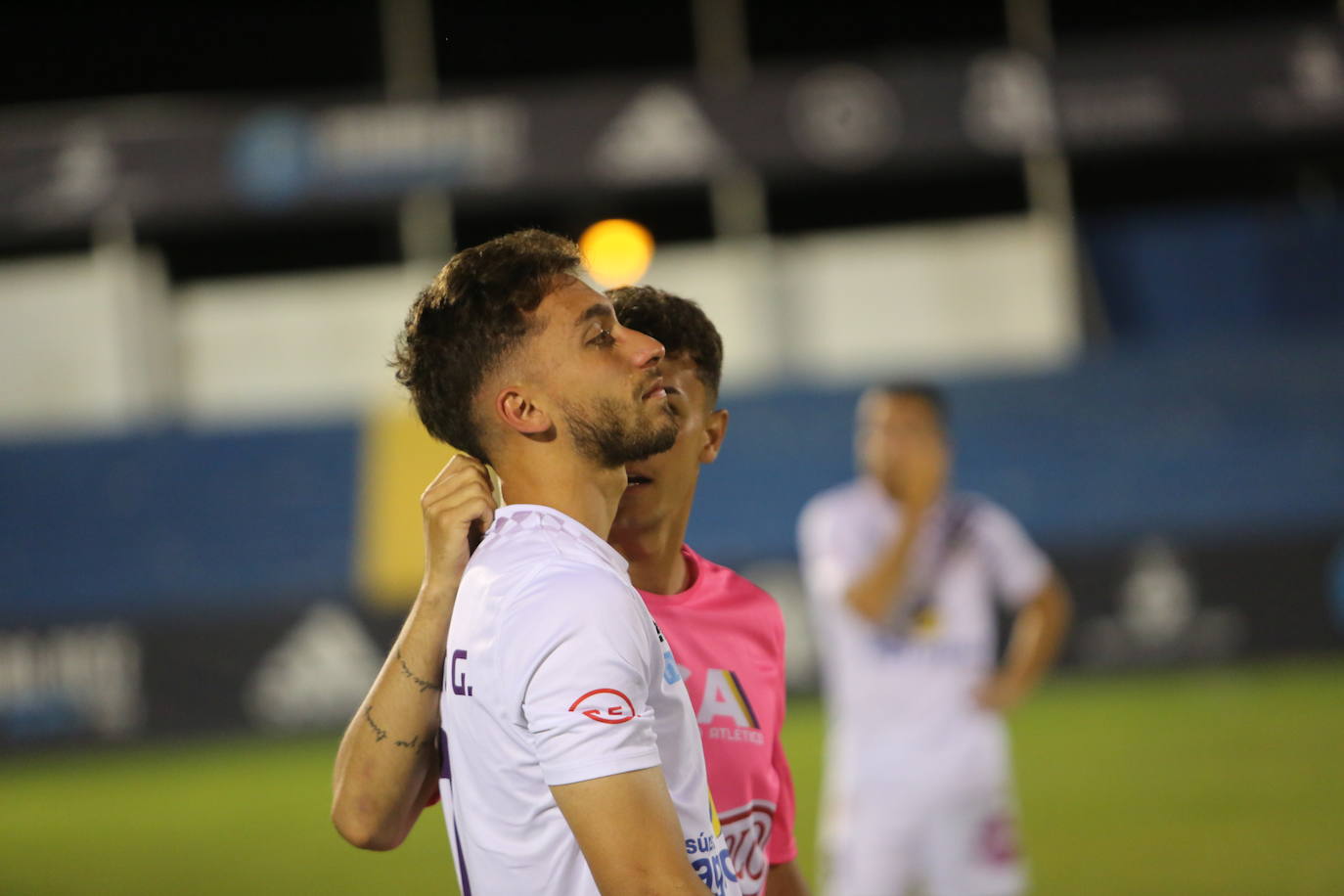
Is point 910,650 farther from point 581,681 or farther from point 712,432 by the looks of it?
point 581,681

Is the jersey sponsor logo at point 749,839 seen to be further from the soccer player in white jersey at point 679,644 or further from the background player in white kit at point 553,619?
the background player in white kit at point 553,619

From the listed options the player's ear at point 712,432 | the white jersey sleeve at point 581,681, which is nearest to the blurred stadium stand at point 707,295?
the player's ear at point 712,432

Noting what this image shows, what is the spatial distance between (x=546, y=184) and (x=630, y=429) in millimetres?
16874

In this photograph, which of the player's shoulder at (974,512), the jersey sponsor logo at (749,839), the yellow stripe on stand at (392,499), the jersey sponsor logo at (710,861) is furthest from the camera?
the yellow stripe on stand at (392,499)

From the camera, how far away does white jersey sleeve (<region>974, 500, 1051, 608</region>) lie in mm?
5898

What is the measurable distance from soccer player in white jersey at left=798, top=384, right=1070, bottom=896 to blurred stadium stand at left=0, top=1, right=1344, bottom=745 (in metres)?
8.74

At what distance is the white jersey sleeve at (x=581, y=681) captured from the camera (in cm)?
183

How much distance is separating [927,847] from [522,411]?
11.7ft

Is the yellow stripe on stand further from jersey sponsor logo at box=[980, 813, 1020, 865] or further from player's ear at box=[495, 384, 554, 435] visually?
player's ear at box=[495, 384, 554, 435]

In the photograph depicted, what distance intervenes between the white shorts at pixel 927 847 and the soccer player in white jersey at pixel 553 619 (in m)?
3.19

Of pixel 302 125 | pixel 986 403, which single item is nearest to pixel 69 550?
pixel 302 125

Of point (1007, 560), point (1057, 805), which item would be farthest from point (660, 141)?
point (1007, 560)

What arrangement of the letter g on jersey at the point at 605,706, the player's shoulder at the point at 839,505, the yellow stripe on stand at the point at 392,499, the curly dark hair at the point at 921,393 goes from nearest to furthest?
1. the letter g on jersey at the point at 605,706
2. the curly dark hair at the point at 921,393
3. the player's shoulder at the point at 839,505
4. the yellow stripe on stand at the point at 392,499

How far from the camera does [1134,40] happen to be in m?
18.4
